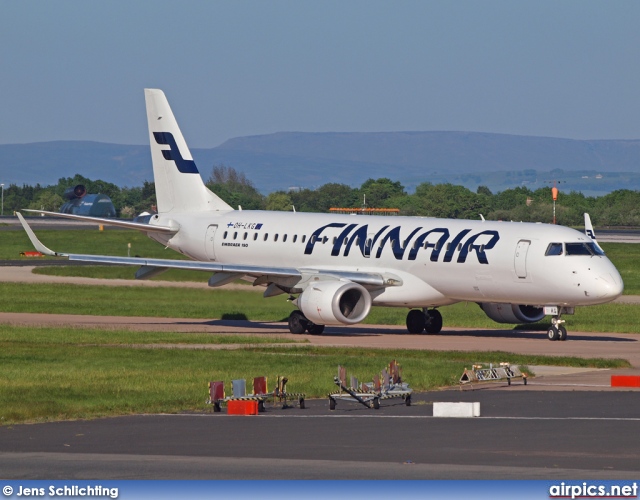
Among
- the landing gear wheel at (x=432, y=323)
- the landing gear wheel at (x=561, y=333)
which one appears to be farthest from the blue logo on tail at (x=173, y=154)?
the landing gear wheel at (x=561, y=333)

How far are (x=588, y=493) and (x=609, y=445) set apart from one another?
4740 millimetres

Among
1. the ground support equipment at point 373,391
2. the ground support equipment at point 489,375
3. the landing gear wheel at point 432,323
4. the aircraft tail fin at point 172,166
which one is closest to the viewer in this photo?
the ground support equipment at point 373,391

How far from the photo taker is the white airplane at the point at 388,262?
40938 millimetres

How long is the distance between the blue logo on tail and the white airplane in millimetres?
920

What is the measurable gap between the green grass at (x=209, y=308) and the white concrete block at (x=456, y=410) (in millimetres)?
22900

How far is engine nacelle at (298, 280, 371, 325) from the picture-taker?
42281mm

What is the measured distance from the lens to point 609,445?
19.4 metres

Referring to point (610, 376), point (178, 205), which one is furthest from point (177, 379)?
point (178, 205)

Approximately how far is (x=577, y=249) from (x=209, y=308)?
16.5m

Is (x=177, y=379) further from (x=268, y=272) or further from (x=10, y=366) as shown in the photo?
(x=268, y=272)

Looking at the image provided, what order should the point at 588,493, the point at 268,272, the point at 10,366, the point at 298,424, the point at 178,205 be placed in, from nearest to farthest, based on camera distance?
the point at 588,493 → the point at 298,424 → the point at 10,366 → the point at 268,272 → the point at 178,205

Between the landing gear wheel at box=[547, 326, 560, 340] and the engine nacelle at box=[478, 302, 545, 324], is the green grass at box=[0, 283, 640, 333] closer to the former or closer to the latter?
the engine nacelle at box=[478, 302, 545, 324]

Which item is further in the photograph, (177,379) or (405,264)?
(405,264)

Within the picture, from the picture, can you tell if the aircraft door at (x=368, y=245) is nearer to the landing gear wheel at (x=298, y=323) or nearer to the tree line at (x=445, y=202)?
the landing gear wheel at (x=298, y=323)
